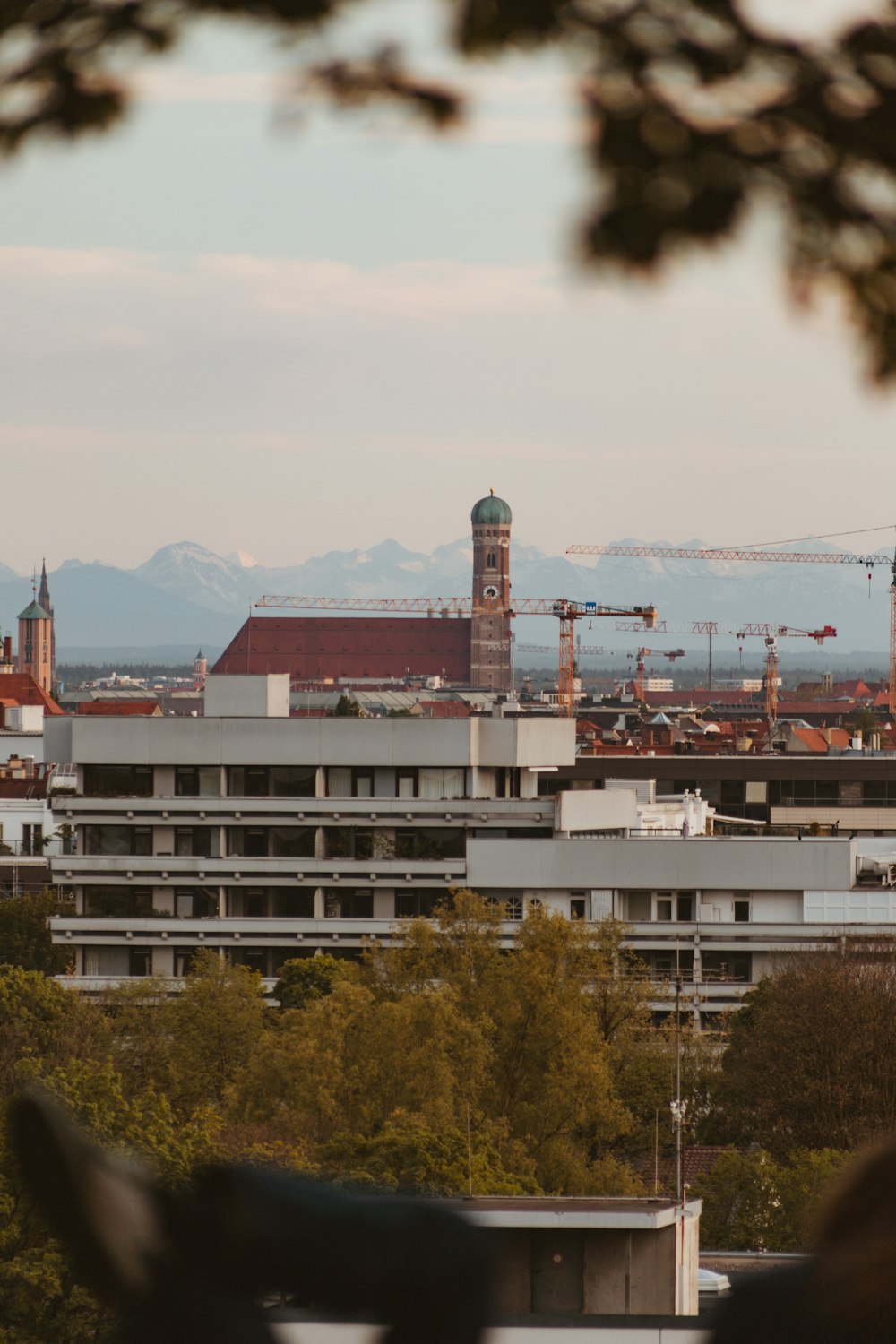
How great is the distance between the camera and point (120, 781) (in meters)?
38.6

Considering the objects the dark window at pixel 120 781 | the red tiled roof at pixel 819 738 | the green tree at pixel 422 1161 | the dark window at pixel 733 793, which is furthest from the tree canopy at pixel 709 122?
the red tiled roof at pixel 819 738

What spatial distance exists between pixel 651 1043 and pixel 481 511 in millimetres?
142579

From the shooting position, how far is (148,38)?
1.64 metres

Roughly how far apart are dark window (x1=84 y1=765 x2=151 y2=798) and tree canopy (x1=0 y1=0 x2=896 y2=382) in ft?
123

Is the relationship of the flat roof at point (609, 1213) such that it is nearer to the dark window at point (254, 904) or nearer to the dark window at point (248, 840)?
the dark window at point (254, 904)

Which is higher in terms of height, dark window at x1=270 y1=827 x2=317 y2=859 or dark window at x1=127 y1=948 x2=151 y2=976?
dark window at x1=270 y1=827 x2=317 y2=859

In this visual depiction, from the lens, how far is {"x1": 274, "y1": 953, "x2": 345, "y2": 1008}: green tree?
33.4 m

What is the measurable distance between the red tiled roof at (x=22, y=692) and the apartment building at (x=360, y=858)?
73880 millimetres

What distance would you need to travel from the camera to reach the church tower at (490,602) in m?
174

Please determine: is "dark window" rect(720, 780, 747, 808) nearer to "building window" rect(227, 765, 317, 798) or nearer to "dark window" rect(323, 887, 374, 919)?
"dark window" rect(323, 887, 374, 919)

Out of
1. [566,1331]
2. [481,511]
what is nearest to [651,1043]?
[566,1331]

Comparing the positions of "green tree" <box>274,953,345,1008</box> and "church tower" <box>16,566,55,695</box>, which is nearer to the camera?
"green tree" <box>274,953,345,1008</box>

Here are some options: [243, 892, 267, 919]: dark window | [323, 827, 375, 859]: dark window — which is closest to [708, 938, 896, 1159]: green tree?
[323, 827, 375, 859]: dark window

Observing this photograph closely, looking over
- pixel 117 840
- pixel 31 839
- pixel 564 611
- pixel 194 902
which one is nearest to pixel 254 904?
pixel 194 902
